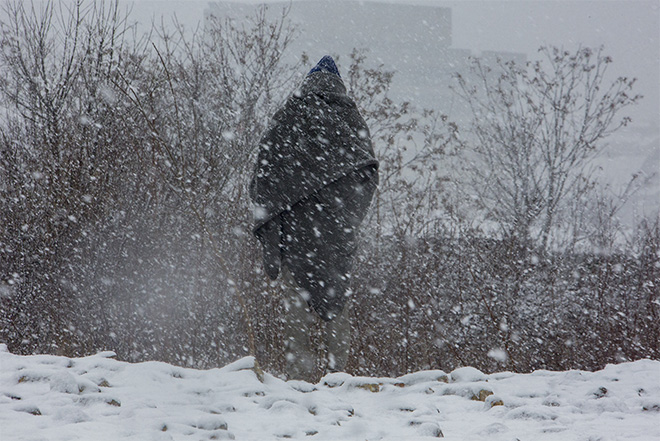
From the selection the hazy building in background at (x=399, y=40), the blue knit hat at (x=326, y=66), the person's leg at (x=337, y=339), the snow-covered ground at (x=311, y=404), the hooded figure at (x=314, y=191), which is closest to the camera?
the snow-covered ground at (x=311, y=404)

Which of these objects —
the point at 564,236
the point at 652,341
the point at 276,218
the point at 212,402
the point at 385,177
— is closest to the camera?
the point at 212,402

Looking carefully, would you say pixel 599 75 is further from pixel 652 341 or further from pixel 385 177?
pixel 652 341

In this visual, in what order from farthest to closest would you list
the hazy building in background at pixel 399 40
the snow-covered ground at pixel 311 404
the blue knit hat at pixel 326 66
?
the hazy building in background at pixel 399 40, the blue knit hat at pixel 326 66, the snow-covered ground at pixel 311 404

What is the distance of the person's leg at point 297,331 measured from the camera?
350 centimetres

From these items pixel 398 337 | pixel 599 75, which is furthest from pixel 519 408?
pixel 599 75

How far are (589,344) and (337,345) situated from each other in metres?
2.56

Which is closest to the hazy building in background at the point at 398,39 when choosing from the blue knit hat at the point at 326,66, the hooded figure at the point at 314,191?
the blue knit hat at the point at 326,66

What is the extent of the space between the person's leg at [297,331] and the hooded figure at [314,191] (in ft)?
0.11

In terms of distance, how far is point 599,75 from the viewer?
365 inches

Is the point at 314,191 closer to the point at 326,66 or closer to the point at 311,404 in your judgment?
the point at 326,66

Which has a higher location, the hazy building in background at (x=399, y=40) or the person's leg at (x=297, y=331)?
the hazy building in background at (x=399, y=40)

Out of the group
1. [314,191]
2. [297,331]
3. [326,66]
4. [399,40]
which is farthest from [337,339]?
[399,40]

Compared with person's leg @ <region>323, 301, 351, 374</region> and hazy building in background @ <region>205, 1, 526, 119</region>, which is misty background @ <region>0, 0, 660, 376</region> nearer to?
person's leg @ <region>323, 301, 351, 374</region>

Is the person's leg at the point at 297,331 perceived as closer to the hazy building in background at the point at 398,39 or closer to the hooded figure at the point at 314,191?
the hooded figure at the point at 314,191
